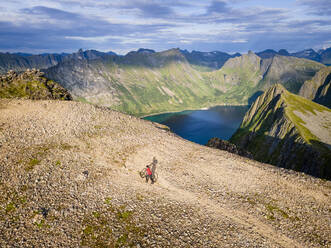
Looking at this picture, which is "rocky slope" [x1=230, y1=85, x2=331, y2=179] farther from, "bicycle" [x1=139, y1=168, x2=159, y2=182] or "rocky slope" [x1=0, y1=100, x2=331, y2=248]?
"bicycle" [x1=139, y1=168, x2=159, y2=182]

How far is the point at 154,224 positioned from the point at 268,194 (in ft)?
56.5

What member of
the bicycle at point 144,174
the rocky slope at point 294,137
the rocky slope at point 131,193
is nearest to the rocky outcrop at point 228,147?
the rocky slope at point 131,193

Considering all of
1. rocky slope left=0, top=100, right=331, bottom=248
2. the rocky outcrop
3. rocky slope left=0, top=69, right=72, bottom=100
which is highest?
rocky slope left=0, top=69, right=72, bottom=100

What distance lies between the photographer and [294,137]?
106 m

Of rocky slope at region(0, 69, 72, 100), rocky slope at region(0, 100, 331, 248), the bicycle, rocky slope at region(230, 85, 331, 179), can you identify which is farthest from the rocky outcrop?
rocky slope at region(0, 69, 72, 100)

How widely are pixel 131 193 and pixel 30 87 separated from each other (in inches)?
1897

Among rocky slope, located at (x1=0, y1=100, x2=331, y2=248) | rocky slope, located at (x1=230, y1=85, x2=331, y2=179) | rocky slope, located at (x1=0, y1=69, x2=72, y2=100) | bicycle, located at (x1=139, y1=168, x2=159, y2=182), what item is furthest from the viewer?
rocky slope, located at (x1=230, y1=85, x2=331, y2=179)

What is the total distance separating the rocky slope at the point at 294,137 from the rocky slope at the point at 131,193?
6287 cm

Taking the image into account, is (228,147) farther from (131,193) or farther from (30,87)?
(30,87)

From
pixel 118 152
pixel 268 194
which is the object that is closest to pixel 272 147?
pixel 268 194

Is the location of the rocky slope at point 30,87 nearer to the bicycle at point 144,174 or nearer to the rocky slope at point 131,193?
the rocky slope at point 131,193

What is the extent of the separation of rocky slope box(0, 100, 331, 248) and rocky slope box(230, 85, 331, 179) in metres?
62.9

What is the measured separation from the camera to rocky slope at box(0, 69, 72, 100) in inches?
2135

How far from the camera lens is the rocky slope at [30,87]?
5422cm
